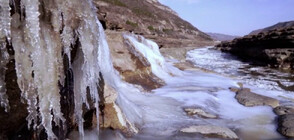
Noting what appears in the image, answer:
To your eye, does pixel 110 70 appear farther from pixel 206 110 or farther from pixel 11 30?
pixel 11 30

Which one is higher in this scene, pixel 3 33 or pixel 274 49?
pixel 3 33

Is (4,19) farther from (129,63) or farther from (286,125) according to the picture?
(129,63)

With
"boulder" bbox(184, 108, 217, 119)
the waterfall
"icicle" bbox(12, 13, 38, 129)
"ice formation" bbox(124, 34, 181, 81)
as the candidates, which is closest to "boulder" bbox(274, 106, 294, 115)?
"boulder" bbox(184, 108, 217, 119)

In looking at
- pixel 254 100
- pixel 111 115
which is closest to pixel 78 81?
pixel 111 115

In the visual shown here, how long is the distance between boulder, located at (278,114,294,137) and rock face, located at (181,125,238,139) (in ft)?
3.45

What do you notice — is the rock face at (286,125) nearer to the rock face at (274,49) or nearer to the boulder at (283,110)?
the boulder at (283,110)

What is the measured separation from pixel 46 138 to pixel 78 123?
61cm

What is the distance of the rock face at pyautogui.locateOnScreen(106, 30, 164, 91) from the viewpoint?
7.88 m

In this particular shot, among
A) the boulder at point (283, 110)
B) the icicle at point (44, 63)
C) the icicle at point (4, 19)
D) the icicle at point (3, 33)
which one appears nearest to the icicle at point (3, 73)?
the icicle at point (3, 33)

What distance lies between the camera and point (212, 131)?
4.92m

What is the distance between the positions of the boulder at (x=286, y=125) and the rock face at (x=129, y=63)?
378 centimetres

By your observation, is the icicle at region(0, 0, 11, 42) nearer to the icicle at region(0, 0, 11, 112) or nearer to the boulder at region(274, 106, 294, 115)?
the icicle at region(0, 0, 11, 112)

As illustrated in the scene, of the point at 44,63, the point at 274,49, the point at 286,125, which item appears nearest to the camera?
the point at 44,63

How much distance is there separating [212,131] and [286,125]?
1.63 m
